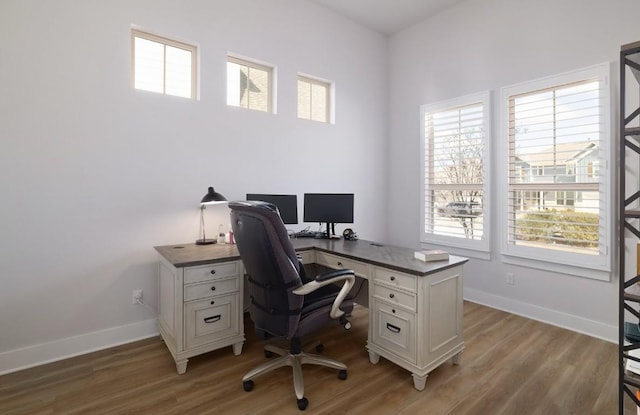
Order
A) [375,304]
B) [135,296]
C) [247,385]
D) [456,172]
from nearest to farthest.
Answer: [247,385]
[375,304]
[135,296]
[456,172]

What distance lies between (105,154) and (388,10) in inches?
143

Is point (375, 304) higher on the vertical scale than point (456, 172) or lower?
lower

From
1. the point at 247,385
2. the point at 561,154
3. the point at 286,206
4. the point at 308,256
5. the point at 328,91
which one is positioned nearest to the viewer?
the point at 247,385

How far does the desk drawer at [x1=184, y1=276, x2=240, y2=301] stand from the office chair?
404mm

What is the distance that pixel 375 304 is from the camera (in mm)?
2281

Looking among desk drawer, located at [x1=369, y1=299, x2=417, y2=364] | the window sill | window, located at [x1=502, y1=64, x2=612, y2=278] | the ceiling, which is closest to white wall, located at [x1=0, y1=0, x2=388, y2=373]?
the ceiling

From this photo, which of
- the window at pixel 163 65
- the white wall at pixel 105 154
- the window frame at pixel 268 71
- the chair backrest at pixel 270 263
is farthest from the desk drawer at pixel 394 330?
the window at pixel 163 65

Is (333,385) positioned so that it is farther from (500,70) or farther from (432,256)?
(500,70)

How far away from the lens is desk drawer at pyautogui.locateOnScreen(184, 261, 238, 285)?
2.22 m

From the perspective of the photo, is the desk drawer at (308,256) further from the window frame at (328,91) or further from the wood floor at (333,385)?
the window frame at (328,91)

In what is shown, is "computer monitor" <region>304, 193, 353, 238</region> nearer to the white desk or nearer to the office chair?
the white desk

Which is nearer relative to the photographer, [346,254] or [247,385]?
[247,385]

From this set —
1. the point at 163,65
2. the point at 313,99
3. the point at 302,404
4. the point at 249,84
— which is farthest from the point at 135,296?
the point at 313,99

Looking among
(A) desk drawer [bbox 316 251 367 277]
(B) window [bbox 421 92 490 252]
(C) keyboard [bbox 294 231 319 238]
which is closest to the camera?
(A) desk drawer [bbox 316 251 367 277]
